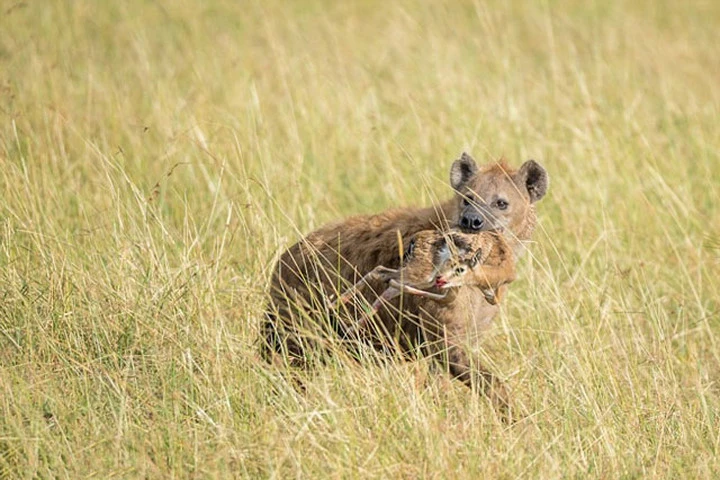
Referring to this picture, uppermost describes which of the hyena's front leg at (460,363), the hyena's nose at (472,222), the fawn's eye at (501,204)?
the hyena's nose at (472,222)

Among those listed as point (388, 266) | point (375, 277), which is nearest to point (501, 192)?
point (388, 266)

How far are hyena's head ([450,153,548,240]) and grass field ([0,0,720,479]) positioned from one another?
0.17 meters

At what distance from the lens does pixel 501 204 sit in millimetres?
5656

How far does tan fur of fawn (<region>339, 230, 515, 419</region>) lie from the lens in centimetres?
469

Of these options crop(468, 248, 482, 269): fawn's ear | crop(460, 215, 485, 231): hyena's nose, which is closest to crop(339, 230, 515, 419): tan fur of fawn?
crop(468, 248, 482, 269): fawn's ear

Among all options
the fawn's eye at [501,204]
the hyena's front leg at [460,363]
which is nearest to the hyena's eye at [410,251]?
the hyena's front leg at [460,363]

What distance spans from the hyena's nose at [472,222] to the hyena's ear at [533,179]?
0.40m

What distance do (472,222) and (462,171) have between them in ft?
1.43

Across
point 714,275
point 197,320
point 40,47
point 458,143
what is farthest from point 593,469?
point 40,47

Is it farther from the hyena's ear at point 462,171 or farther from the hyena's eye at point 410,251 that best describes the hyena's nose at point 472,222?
the hyena's eye at point 410,251

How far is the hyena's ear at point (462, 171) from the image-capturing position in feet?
18.9

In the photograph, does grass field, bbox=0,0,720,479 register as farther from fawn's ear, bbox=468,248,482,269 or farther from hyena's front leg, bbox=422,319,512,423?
fawn's ear, bbox=468,248,482,269

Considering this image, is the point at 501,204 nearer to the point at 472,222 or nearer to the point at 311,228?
the point at 472,222

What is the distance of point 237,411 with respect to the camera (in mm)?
4438
